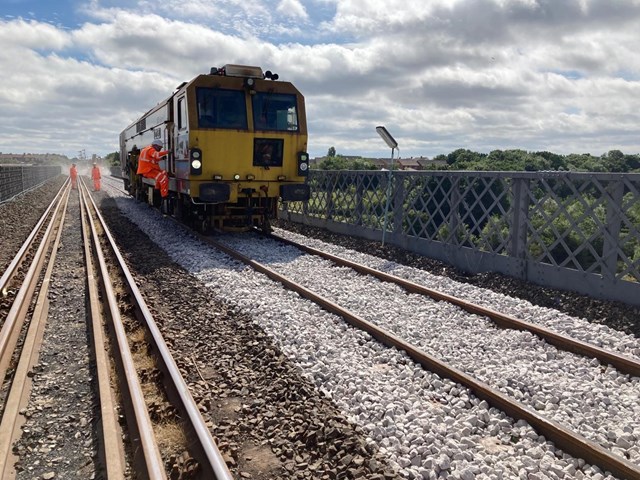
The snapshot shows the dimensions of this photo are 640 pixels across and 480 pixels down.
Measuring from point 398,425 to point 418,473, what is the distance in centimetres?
55

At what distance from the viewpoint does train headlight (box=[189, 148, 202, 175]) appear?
11.5 meters

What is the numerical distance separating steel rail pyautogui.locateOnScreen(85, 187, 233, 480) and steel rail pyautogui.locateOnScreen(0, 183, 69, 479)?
1.07 meters

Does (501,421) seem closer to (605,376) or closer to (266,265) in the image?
(605,376)

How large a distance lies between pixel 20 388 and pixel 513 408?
3.86m

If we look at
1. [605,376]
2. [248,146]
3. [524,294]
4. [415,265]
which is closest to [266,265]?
[415,265]

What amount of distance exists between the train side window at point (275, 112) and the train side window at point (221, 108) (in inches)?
12.5

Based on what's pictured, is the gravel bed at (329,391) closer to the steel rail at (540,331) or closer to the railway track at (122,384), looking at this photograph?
the railway track at (122,384)

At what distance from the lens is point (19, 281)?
334 inches

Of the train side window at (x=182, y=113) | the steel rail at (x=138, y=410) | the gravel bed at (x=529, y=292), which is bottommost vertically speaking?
the steel rail at (x=138, y=410)

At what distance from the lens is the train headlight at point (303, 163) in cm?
1268

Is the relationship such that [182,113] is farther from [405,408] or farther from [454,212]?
[405,408]

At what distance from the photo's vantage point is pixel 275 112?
12.4m

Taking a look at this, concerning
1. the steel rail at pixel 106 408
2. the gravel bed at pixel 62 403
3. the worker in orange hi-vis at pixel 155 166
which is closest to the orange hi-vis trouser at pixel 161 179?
the worker in orange hi-vis at pixel 155 166

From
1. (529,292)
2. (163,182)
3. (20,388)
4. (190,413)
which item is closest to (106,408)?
(190,413)
